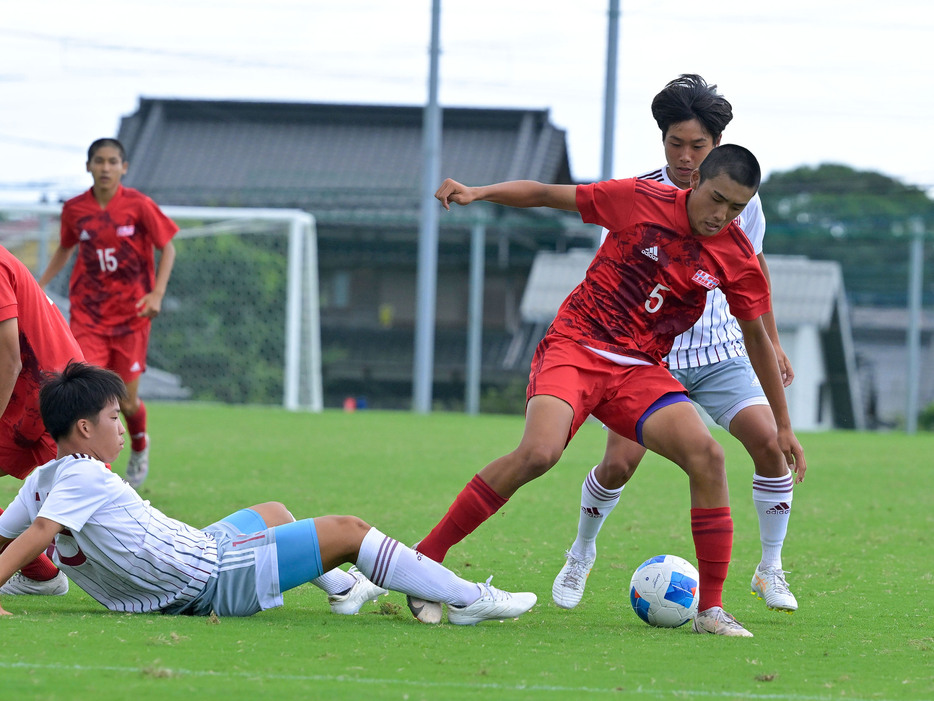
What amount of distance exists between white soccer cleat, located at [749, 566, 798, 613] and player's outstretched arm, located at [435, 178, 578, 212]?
5.02ft

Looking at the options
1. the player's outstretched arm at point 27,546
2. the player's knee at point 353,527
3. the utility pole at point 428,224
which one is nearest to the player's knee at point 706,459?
the player's knee at point 353,527

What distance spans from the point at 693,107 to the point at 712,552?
1.71 meters

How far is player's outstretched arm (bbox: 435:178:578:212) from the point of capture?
4059 millimetres

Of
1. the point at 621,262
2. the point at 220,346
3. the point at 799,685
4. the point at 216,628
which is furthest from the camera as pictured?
the point at 220,346

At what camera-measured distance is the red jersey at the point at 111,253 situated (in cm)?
768

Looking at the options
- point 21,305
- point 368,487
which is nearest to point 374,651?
point 21,305

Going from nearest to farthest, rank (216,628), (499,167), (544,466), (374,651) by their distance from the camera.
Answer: (374,651) < (216,628) < (544,466) < (499,167)

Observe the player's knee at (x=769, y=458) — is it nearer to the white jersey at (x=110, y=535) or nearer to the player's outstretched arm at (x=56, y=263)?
the white jersey at (x=110, y=535)

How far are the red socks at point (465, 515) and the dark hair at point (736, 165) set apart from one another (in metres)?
1.29

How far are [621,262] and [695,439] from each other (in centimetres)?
70

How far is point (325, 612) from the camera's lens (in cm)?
408

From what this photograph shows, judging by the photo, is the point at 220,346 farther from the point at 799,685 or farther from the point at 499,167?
the point at 799,685

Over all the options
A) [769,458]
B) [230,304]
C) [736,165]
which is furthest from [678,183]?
[230,304]

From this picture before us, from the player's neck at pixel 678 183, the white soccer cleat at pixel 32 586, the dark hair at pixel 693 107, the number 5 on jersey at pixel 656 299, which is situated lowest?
the white soccer cleat at pixel 32 586
